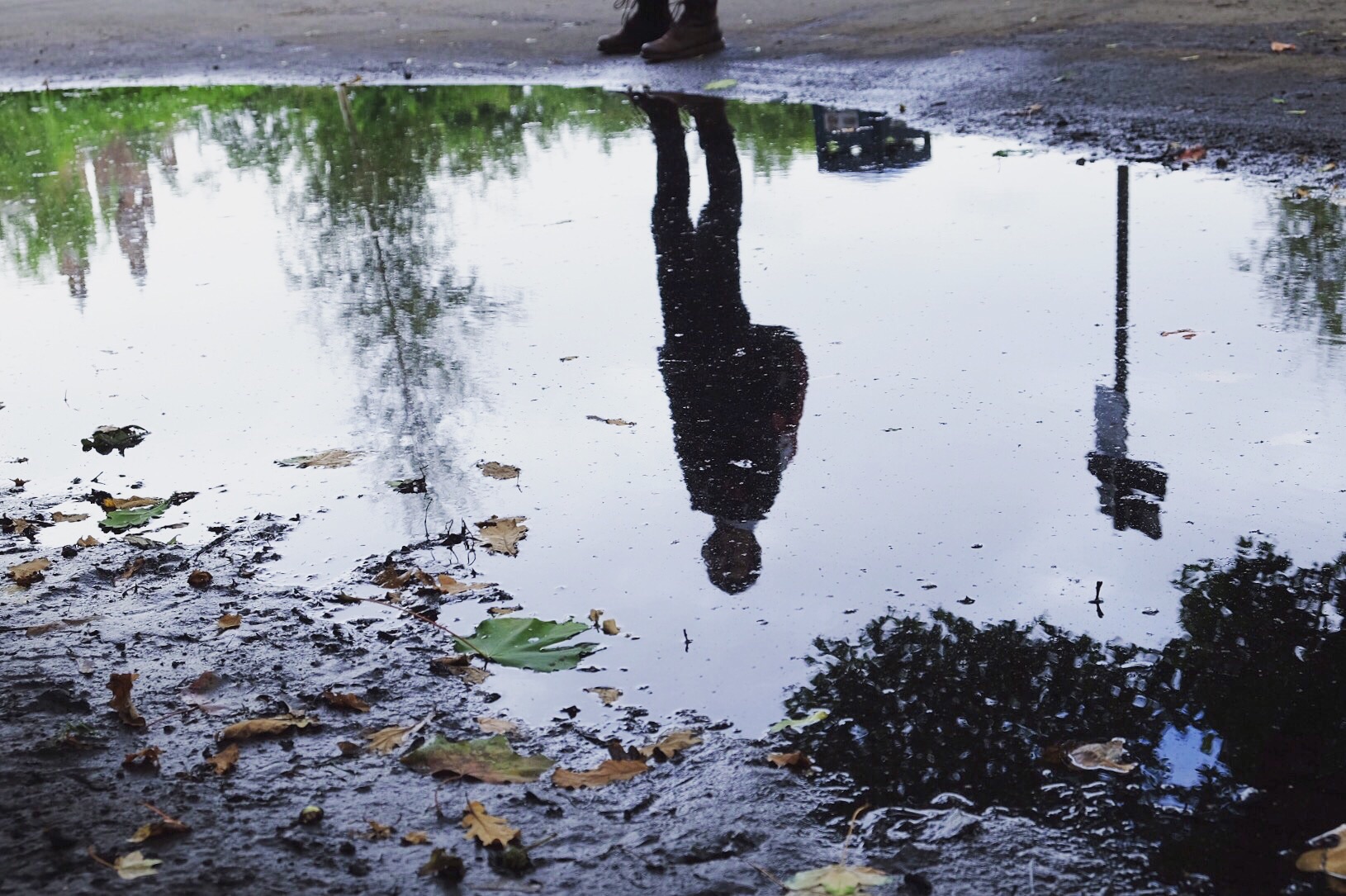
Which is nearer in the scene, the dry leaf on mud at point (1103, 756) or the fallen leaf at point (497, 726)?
the dry leaf on mud at point (1103, 756)

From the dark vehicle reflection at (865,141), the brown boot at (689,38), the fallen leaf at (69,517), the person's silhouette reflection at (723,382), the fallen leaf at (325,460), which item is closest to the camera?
the person's silhouette reflection at (723,382)

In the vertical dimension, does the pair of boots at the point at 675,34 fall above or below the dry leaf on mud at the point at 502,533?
above

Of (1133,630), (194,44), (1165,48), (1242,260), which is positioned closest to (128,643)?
(1133,630)

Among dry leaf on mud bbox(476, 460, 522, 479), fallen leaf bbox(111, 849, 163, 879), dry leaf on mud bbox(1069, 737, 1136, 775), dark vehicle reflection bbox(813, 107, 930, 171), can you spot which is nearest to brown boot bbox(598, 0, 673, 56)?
dark vehicle reflection bbox(813, 107, 930, 171)

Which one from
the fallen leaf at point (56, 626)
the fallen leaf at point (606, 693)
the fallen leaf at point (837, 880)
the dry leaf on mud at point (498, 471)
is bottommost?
the fallen leaf at point (837, 880)

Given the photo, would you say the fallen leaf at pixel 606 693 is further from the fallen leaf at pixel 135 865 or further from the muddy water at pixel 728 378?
the fallen leaf at pixel 135 865

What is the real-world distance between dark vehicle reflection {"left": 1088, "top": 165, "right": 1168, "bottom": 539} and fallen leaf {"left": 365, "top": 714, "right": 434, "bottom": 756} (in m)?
1.69

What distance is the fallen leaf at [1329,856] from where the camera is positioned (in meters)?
1.98

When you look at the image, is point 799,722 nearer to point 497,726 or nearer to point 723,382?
point 497,726

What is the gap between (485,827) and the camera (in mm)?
2188

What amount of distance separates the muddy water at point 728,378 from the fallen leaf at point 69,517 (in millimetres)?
65

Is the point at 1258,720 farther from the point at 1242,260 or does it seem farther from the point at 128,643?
the point at 1242,260

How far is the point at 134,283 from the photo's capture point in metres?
5.81

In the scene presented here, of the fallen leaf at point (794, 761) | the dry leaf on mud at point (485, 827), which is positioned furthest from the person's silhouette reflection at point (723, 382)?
the dry leaf on mud at point (485, 827)
